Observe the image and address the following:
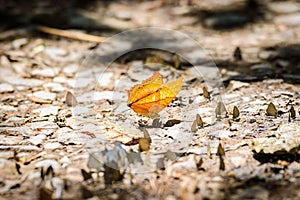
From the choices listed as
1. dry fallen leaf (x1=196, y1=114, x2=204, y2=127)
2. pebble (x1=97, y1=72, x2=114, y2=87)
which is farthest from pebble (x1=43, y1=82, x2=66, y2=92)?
dry fallen leaf (x1=196, y1=114, x2=204, y2=127)

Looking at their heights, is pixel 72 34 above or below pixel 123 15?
below

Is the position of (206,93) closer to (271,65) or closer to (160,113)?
(160,113)

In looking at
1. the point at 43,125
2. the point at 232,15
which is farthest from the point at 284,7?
the point at 43,125

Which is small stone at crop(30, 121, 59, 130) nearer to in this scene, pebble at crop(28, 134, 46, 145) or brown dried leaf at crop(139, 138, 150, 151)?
pebble at crop(28, 134, 46, 145)

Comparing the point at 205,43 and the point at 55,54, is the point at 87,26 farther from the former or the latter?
the point at 205,43

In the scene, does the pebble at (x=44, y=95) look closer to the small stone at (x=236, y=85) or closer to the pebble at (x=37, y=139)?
the pebble at (x=37, y=139)

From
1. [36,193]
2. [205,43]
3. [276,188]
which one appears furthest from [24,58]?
[276,188]
